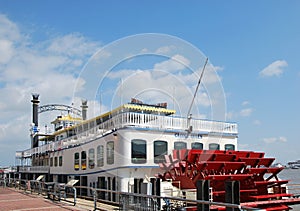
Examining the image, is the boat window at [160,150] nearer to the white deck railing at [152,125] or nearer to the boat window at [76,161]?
the white deck railing at [152,125]

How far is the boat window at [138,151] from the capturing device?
49.1 feet

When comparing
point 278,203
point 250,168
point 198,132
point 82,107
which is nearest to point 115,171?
point 198,132

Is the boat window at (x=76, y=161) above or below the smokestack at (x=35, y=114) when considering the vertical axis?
below

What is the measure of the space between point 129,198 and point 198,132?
24.7 feet

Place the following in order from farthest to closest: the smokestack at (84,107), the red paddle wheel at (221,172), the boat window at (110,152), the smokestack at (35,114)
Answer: the smokestack at (35,114) < the smokestack at (84,107) < the boat window at (110,152) < the red paddle wheel at (221,172)

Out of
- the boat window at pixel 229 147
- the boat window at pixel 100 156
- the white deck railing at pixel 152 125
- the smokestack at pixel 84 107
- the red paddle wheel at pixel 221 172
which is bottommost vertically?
the red paddle wheel at pixel 221 172

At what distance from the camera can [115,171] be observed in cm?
1504

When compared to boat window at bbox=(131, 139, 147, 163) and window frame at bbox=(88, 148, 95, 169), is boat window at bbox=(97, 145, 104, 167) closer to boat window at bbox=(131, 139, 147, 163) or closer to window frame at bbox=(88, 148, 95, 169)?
window frame at bbox=(88, 148, 95, 169)

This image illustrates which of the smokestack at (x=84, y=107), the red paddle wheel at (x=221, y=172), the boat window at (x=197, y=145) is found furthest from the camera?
the smokestack at (x=84, y=107)

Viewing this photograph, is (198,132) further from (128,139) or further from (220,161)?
(128,139)

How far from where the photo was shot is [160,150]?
52.0ft

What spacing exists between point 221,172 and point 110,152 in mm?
4886

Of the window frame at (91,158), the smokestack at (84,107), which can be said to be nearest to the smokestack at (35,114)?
the smokestack at (84,107)

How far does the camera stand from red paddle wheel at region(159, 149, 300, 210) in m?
15.2
